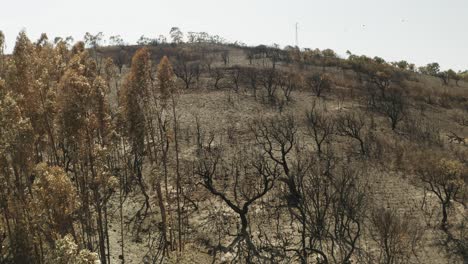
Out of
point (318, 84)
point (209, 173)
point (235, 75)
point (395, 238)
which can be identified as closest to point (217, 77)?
point (235, 75)

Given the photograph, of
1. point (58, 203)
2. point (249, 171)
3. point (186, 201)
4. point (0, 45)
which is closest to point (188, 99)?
point (249, 171)

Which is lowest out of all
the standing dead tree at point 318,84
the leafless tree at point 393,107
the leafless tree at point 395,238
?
the leafless tree at point 395,238

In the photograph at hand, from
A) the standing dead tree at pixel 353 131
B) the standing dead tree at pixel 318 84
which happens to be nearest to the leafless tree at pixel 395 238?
the standing dead tree at pixel 353 131

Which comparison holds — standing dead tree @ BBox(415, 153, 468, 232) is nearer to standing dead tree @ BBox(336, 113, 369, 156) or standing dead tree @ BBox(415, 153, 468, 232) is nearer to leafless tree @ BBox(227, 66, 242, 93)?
standing dead tree @ BBox(336, 113, 369, 156)

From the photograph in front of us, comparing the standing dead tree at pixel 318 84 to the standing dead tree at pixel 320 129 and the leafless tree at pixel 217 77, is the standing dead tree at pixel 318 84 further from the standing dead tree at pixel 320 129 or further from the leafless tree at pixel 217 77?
the leafless tree at pixel 217 77

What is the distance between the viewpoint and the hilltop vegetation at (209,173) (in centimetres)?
2195

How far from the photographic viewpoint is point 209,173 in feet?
120

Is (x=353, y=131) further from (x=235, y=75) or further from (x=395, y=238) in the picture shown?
(x=235, y=75)

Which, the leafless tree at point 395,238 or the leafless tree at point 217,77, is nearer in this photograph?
the leafless tree at point 395,238

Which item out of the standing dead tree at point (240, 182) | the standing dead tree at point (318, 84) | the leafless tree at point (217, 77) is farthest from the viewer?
the leafless tree at point (217, 77)

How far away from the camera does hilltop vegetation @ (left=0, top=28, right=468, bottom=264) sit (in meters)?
22.0

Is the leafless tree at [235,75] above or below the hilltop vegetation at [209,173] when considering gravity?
above

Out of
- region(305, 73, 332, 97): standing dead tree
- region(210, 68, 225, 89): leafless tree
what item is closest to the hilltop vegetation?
region(210, 68, 225, 89): leafless tree

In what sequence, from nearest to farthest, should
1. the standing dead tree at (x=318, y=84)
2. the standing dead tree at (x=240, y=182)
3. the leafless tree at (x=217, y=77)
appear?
the standing dead tree at (x=240, y=182)
the standing dead tree at (x=318, y=84)
the leafless tree at (x=217, y=77)
